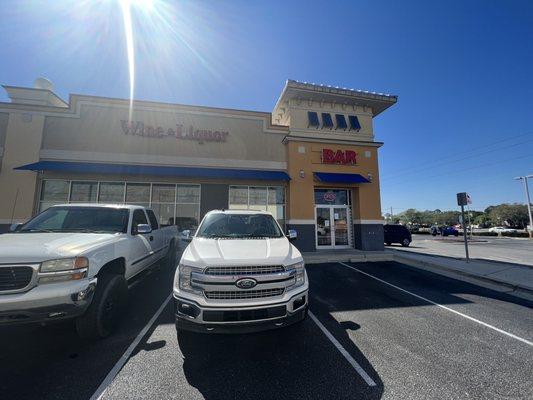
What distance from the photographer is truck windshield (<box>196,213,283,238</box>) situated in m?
4.88

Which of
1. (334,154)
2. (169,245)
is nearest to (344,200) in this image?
(334,154)

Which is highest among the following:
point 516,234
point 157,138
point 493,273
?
point 157,138

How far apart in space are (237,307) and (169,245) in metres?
6.08

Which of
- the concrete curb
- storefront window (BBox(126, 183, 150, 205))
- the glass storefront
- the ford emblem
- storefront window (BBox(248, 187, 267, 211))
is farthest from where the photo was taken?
storefront window (BBox(248, 187, 267, 211))

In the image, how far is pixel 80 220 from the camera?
16.5 feet

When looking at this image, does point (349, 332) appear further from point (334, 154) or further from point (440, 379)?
point (334, 154)

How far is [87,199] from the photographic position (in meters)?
11.5

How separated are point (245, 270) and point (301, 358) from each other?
148 centimetres

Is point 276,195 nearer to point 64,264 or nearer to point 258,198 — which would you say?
point 258,198

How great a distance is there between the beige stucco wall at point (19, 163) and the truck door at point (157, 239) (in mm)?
8037

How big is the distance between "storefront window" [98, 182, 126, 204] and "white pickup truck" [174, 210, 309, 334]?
982 cm

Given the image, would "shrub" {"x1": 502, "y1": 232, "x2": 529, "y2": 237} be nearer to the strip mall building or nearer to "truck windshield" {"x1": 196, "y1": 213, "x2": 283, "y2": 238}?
the strip mall building

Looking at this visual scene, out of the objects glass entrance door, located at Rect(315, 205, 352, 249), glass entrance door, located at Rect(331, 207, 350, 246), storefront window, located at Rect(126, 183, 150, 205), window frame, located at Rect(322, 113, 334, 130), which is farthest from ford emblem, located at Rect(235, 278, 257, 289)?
window frame, located at Rect(322, 113, 334, 130)

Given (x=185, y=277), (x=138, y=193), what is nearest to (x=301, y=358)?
(x=185, y=277)
